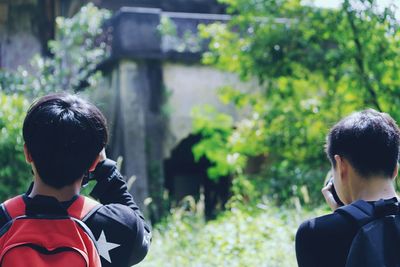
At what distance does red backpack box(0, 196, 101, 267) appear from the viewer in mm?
2129

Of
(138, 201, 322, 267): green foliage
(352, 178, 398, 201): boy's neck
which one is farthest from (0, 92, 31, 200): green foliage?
(352, 178, 398, 201): boy's neck

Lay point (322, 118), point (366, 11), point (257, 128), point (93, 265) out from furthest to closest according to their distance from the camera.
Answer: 1. point (257, 128)
2. point (322, 118)
3. point (366, 11)
4. point (93, 265)

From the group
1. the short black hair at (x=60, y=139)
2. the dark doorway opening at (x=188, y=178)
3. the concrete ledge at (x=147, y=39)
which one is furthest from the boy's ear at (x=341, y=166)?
the dark doorway opening at (x=188, y=178)

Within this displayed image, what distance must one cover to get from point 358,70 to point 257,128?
182 cm

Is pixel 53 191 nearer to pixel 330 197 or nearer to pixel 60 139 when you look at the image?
pixel 60 139

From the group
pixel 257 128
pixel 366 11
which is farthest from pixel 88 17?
pixel 366 11

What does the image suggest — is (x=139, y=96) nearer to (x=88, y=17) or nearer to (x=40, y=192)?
(x=88, y=17)

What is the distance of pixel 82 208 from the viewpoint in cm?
233

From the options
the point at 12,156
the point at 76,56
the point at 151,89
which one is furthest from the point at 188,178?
the point at 12,156

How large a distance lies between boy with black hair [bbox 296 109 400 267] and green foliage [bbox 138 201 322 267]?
2.99 metres

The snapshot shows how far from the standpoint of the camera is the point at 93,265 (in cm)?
220

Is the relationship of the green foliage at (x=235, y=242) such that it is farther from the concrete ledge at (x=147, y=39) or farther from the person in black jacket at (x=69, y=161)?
the concrete ledge at (x=147, y=39)

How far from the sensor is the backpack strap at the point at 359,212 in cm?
231

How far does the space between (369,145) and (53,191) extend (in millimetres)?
1021
